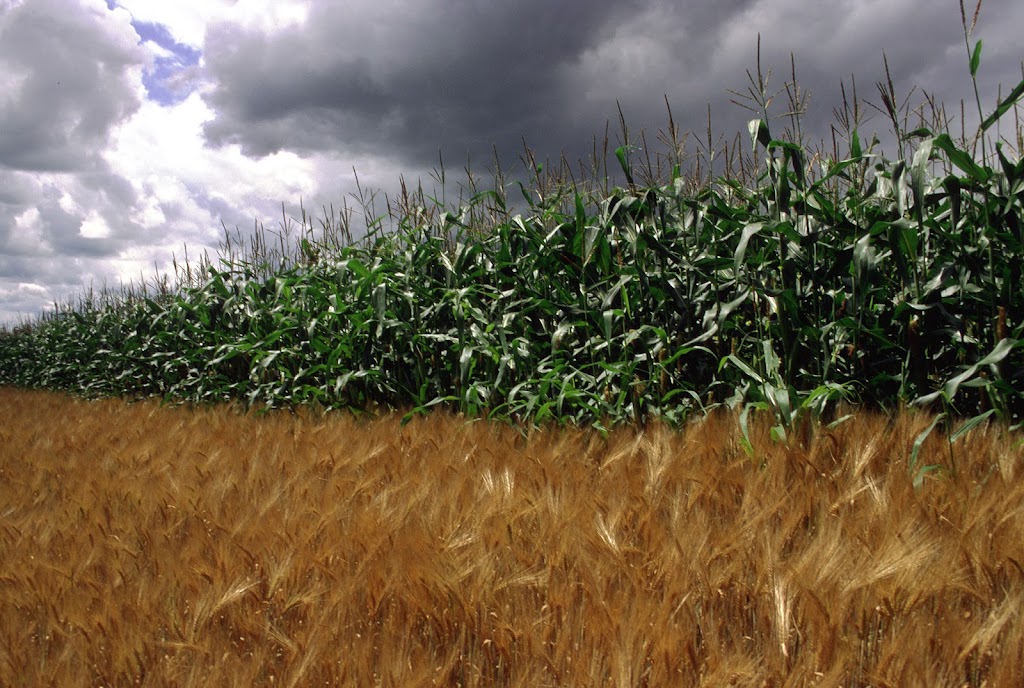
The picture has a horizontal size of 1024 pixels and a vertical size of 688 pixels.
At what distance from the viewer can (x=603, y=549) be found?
125 centimetres

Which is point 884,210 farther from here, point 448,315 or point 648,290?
point 448,315

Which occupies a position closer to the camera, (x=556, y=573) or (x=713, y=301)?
(x=556, y=573)

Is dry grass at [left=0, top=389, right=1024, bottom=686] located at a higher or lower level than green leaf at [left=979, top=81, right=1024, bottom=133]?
lower

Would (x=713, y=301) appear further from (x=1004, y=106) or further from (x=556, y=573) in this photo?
(x=556, y=573)

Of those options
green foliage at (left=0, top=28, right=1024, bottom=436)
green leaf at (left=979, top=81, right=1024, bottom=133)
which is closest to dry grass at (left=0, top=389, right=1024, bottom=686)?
green foliage at (left=0, top=28, right=1024, bottom=436)

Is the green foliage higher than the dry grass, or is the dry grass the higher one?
the green foliage

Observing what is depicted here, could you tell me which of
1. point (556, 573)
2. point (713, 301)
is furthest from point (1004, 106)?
point (556, 573)

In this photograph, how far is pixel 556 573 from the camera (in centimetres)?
118

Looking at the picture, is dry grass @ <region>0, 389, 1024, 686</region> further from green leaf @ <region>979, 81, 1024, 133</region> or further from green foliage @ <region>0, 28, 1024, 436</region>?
green leaf @ <region>979, 81, 1024, 133</region>

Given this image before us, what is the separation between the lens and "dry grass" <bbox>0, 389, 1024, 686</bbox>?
0.95 meters

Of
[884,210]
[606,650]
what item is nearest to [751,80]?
[884,210]

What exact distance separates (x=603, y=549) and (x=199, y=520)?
3.39 ft

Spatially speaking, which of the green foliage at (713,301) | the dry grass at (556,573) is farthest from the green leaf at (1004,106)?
the dry grass at (556,573)

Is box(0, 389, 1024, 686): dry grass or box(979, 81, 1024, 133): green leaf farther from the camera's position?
box(979, 81, 1024, 133): green leaf
